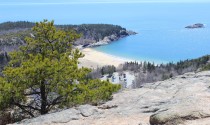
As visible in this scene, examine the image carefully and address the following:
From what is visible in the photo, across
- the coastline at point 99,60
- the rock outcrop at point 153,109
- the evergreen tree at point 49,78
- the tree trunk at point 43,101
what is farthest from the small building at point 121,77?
the rock outcrop at point 153,109

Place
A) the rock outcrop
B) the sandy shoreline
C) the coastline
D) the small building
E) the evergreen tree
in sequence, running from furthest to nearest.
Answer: the sandy shoreline < the coastline < the small building < the evergreen tree < the rock outcrop

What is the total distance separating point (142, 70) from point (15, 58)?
336ft

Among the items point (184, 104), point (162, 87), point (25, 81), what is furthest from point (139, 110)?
point (25, 81)

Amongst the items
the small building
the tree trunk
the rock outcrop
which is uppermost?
the rock outcrop

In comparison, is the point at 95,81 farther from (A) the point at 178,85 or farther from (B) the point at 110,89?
(A) the point at 178,85

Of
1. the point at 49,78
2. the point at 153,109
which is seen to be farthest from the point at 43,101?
the point at 153,109

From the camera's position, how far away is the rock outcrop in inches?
578

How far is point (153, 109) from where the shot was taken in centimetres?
1773

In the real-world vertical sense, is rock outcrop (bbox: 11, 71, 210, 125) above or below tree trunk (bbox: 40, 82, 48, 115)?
above

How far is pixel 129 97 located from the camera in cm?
2166

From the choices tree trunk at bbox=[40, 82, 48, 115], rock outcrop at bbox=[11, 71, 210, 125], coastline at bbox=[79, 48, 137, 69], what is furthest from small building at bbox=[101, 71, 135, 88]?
rock outcrop at bbox=[11, 71, 210, 125]

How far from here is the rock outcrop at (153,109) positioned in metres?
14.7

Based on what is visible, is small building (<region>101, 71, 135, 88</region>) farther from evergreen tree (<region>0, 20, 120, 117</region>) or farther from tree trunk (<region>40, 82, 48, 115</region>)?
tree trunk (<region>40, 82, 48, 115</region>)

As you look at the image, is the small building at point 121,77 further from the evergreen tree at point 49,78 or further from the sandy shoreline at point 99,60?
the evergreen tree at point 49,78
